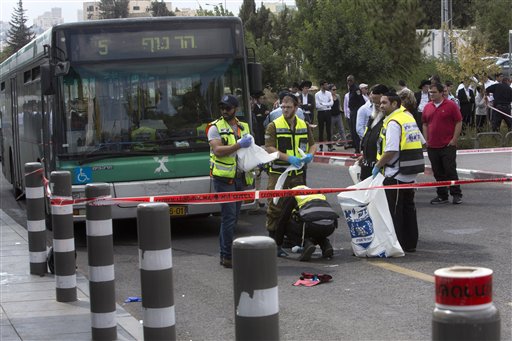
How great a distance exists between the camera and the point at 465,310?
10.6 ft

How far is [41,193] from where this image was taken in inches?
389

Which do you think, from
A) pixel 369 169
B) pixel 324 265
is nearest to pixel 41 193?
pixel 324 265

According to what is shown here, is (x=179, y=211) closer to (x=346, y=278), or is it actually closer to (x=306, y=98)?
(x=346, y=278)

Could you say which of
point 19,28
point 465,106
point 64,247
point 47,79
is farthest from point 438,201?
point 19,28

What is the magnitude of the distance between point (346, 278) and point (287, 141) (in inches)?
81.7

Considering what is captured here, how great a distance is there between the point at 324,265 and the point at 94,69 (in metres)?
4.51

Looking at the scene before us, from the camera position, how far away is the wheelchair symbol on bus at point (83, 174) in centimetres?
1302

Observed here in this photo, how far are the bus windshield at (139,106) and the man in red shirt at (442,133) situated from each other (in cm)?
330

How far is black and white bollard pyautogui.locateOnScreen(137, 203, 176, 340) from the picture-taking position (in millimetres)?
5809

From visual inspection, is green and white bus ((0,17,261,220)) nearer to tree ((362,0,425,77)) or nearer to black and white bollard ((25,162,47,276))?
black and white bollard ((25,162,47,276))

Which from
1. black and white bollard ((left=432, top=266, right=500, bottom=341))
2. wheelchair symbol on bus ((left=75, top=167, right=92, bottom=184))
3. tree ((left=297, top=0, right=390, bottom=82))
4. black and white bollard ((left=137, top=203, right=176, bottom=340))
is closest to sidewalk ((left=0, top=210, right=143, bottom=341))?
black and white bollard ((left=137, top=203, right=176, bottom=340))

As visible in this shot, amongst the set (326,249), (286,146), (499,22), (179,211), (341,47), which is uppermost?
(499,22)

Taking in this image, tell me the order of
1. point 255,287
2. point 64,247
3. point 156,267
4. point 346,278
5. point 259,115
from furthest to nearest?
point 259,115 → point 346,278 → point 64,247 → point 156,267 → point 255,287

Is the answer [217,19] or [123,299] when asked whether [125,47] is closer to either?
[217,19]
